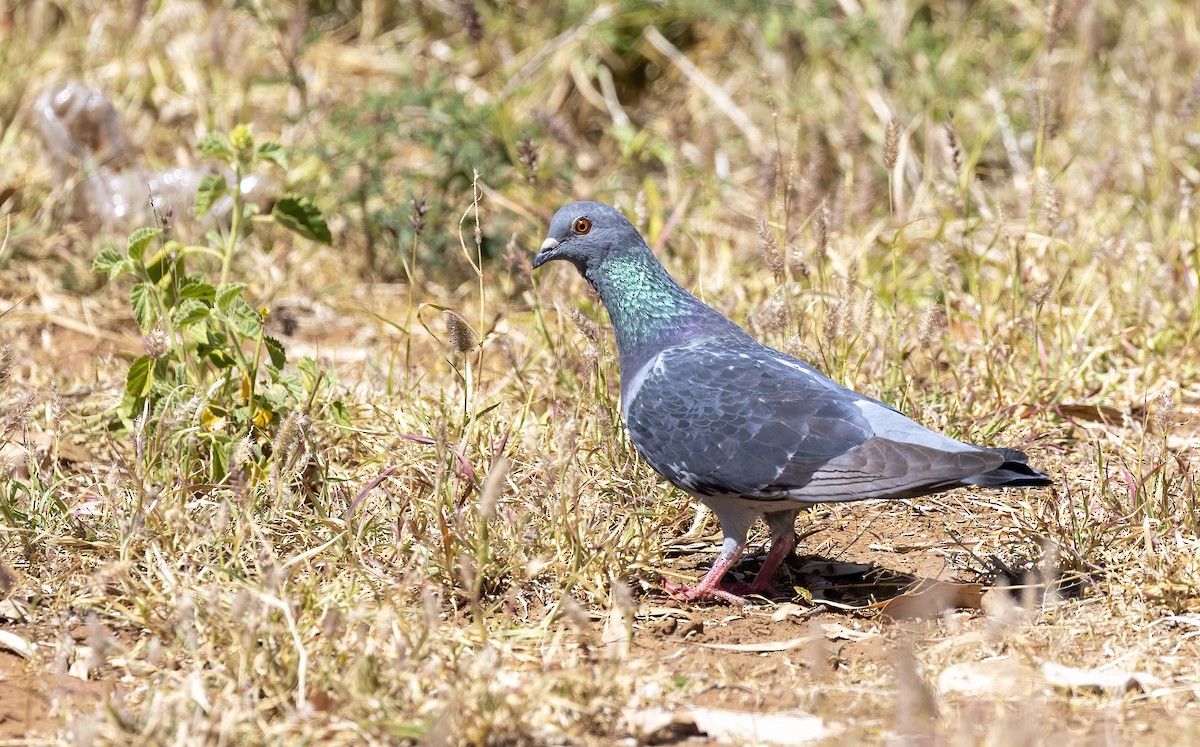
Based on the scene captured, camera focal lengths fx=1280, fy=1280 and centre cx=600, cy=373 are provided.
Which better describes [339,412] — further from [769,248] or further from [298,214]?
[769,248]

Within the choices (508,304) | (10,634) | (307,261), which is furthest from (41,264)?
(10,634)

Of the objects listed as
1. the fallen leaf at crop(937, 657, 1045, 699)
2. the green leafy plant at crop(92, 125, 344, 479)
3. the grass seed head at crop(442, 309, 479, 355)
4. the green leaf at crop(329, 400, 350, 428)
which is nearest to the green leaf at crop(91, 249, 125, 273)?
the green leafy plant at crop(92, 125, 344, 479)

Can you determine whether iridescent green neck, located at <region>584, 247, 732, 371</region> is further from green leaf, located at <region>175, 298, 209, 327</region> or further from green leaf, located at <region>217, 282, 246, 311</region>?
green leaf, located at <region>175, 298, 209, 327</region>

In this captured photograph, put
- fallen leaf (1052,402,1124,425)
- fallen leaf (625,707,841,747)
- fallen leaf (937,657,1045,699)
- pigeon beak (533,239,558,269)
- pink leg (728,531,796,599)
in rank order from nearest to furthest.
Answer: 1. fallen leaf (625,707,841,747)
2. fallen leaf (937,657,1045,699)
3. pink leg (728,531,796,599)
4. pigeon beak (533,239,558,269)
5. fallen leaf (1052,402,1124,425)

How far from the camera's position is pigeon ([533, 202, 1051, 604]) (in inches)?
131

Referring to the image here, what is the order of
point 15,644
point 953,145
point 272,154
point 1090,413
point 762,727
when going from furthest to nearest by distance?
point 1090,413
point 953,145
point 272,154
point 15,644
point 762,727

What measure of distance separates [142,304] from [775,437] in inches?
78.7

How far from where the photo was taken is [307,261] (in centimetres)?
657

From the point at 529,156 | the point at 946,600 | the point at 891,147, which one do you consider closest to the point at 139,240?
the point at 529,156

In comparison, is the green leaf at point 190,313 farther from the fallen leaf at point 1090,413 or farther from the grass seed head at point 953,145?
the fallen leaf at point 1090,413

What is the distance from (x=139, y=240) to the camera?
3848mm

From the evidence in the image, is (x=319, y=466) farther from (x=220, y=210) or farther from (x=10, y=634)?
(x=220, y=210)

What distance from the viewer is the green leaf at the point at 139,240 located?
12.6ft

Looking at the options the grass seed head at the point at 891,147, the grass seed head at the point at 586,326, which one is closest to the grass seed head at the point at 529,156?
the grass seed head at the point at 586,326
